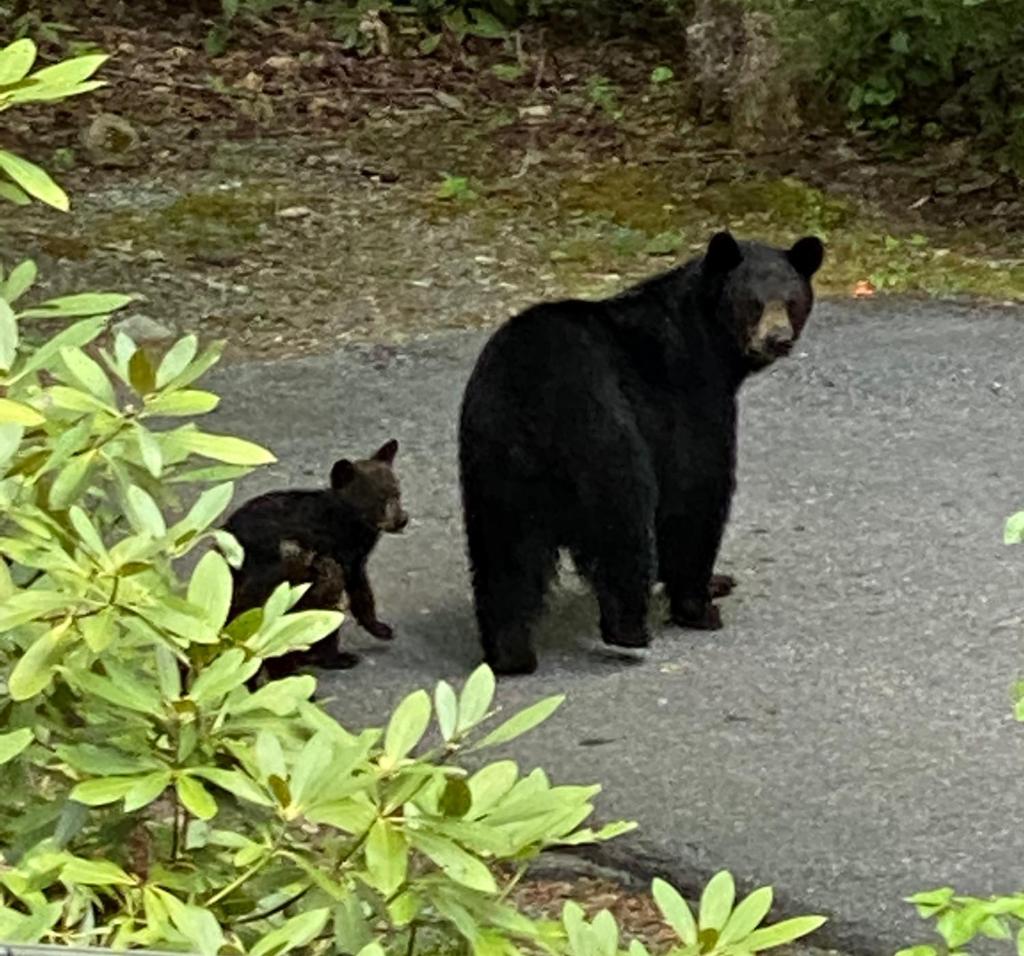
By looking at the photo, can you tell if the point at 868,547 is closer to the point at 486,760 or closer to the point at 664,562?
the point at 664,562

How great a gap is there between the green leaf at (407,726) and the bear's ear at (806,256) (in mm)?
3563

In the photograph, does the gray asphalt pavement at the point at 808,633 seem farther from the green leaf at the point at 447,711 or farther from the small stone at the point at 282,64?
the small stone at the point at 282,64

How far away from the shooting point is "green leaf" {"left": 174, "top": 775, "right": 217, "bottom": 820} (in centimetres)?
218

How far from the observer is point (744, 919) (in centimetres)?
243

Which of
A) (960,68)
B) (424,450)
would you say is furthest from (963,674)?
(960,68)

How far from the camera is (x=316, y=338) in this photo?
28.7 ft

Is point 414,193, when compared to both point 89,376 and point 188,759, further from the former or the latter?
point 188,759

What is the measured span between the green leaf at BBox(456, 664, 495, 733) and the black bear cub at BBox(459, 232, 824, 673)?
9.49 ft

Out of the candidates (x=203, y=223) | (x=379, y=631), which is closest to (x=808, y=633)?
(x=379, y=631)

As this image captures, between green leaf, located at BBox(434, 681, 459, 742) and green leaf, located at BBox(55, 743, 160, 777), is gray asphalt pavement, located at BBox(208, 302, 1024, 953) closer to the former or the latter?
green leaf, located at BBox(434, 681, 459, 742)

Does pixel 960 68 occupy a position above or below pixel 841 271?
above

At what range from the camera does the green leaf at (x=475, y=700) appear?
242cm

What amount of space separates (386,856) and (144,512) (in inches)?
21.4

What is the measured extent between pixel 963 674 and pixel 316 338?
3933mm
